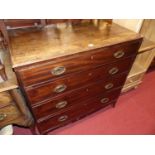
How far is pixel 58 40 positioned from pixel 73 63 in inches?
8.3

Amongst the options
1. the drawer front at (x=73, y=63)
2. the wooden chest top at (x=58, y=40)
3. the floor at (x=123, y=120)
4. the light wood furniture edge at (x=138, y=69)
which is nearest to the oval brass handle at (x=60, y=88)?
the drawer front at (x=73, y=63)

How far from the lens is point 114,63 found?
1.20 metres

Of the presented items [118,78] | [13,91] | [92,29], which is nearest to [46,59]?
[13,91]

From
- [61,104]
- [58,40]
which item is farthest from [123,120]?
[58,40]

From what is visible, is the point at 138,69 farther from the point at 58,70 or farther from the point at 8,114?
the point at 8,114

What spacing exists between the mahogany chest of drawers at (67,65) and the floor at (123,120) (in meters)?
0.25

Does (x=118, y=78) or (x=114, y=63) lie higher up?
(x=114, y=63)

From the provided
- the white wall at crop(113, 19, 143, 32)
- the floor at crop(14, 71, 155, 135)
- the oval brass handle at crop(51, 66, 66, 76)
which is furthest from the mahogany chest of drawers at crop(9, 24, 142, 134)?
the white wall at crop(113, 19, 143, 32)

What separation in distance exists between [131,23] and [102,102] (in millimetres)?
1002

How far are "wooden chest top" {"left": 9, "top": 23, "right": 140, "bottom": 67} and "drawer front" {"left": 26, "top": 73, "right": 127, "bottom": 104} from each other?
24cm

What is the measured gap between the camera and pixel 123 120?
1.66 m

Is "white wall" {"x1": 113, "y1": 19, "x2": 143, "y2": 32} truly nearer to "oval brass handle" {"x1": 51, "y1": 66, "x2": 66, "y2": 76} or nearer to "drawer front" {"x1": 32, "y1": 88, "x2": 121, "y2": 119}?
"drawer front" {"x1": 32, "y1": 88, "x2": 121, "y2": 119}

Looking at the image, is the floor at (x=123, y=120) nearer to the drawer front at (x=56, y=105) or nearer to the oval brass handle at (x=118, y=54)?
the drawer front at (x=56, y=105)

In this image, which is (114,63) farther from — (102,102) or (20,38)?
(20,38)
